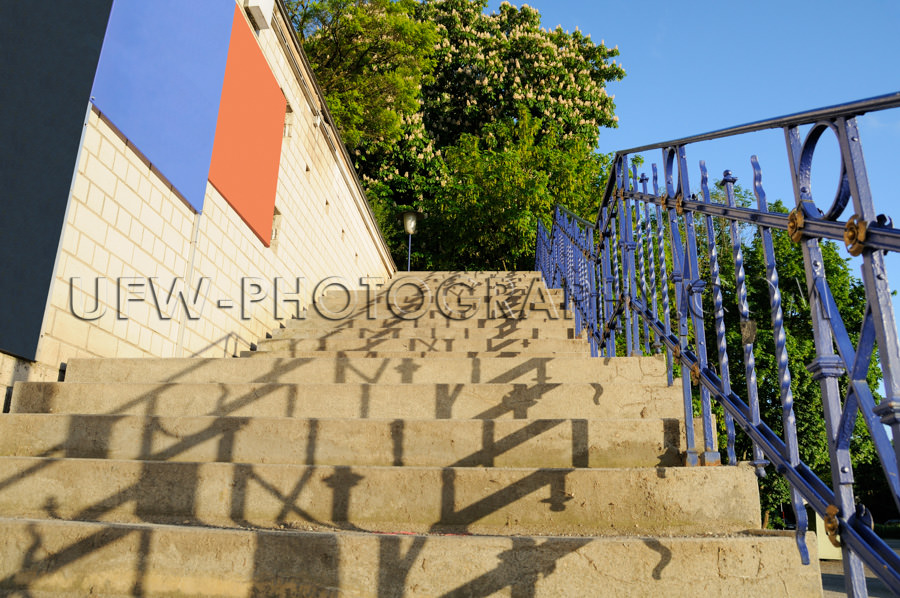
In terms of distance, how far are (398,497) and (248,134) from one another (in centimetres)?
475

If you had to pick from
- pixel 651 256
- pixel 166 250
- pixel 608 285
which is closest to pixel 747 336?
pixel 651 256

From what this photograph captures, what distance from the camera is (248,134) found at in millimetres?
6082

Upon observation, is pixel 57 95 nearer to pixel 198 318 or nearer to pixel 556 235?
pixel 198 318

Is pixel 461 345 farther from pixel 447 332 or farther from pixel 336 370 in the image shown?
pixel 336 370

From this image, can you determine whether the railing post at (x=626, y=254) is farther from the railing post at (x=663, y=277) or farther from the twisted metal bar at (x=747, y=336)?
the twisted metal bar at (x=747, y=336)

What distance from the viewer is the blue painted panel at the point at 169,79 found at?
4051mm

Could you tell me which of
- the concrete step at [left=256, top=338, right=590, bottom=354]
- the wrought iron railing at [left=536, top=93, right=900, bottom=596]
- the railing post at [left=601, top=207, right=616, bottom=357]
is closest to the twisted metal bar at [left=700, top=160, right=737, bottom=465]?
the wrought iron railing at [left=536, top=93, right=900, bottom=596]

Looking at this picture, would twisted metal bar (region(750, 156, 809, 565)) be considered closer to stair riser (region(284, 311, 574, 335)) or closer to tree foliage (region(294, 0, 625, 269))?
stair riser (region(284, 311, 574, 335))

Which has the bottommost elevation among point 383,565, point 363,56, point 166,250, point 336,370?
point 383,565

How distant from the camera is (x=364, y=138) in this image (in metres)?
18.4

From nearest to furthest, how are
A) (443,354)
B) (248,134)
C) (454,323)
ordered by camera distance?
(443,354) < (248,134) < (454,323)

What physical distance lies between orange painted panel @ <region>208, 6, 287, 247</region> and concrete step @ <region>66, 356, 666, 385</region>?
231 centimetres

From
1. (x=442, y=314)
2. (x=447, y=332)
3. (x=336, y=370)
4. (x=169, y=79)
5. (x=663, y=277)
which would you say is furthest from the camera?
(x=442, y=314)

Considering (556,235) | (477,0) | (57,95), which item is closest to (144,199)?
(57,95)
